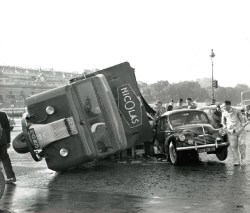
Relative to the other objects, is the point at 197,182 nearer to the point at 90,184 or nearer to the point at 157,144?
the point at 90,184

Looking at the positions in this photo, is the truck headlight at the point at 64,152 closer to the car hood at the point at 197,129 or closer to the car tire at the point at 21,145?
the car tire at the point at 21,145

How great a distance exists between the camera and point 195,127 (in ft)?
42.4

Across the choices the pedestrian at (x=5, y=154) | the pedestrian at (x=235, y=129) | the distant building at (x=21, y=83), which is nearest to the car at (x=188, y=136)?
the pedestrian at (x=235, y=129)

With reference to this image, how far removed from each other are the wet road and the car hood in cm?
83

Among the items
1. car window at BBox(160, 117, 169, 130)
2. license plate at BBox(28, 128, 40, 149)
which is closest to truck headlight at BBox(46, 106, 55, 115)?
license plate at BBox(28, 128, 40, 149)

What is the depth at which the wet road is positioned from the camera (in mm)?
6961

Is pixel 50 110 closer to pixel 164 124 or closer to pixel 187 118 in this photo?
pixel 164 124

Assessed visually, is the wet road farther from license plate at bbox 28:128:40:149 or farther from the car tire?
license plate at bbox 28:128:40:149

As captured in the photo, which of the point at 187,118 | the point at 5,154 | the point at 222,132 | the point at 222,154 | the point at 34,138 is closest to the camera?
the point at 5,154

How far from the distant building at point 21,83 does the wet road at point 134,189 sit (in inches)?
4069

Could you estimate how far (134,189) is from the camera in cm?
862

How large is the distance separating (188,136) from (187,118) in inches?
56.4

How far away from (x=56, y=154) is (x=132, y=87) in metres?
2.68

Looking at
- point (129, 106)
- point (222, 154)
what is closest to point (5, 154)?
point (129, 106)
